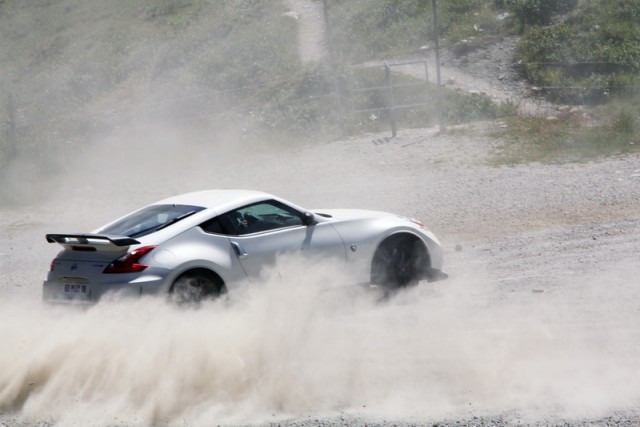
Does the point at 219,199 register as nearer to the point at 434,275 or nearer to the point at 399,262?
the point at 399,262

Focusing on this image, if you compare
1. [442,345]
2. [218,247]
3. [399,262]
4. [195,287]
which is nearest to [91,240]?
[195,287]

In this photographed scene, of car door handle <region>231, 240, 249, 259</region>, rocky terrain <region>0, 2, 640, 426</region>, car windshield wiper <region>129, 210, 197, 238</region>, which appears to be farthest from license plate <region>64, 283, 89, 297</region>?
car door handle <region>231, 240, 249, 259</region>

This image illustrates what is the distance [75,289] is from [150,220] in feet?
3.56

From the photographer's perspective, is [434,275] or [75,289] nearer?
[75,289]

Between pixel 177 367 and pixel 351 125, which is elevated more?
pixel 351 125

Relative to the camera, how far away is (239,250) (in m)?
8.98

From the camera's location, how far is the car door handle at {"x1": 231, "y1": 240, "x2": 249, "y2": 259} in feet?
29.4

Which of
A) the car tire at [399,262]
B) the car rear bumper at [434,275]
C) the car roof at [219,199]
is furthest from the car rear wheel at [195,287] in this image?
the car rear bumper at [434,275]

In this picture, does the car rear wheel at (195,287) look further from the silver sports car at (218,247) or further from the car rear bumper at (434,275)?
the car rear bumper at (434,275)

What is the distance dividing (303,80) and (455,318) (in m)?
18.4

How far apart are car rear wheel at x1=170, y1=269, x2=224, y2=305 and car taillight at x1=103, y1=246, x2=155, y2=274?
0.37 metres

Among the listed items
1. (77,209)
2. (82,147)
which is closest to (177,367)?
(77,209)

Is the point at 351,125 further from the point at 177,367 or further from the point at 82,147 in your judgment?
the point at 177,367

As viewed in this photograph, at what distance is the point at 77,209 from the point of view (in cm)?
1916
